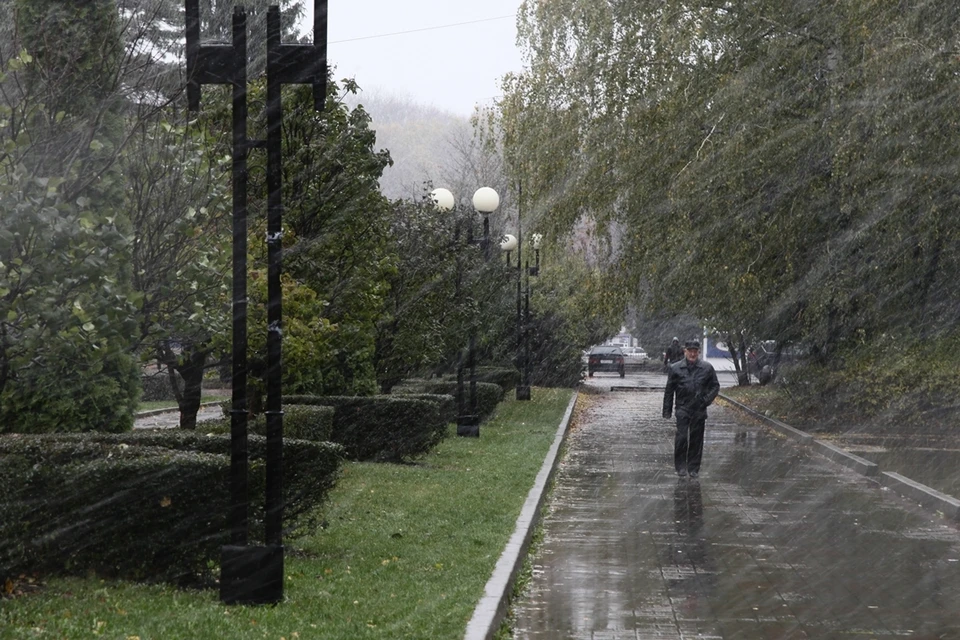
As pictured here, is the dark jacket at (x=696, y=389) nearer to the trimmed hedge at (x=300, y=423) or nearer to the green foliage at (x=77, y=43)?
the trimmed hedge at (x=300, y=423)

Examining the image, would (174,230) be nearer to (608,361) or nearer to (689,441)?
(689,441)

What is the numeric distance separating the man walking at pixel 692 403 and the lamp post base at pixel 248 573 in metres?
9.86

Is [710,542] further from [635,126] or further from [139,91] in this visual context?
[635,126]

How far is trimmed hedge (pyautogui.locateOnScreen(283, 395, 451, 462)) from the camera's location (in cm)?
1778

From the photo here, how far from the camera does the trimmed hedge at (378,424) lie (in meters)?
17.8

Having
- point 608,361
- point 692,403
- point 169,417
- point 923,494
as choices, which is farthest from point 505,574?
point 608,361

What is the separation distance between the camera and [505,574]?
29.9ft

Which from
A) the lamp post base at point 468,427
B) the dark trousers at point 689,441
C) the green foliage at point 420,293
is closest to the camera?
the dark trousers at point 689,441

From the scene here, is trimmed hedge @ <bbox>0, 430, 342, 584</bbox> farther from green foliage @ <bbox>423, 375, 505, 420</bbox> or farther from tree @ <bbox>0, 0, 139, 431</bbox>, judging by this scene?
green foliage @ <bbox>423, 375, 505, 420</bbox>

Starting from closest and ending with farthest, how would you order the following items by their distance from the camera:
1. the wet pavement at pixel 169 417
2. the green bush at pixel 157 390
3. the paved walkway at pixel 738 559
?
the paved walkway at pixel 738 559 → the wet pavement at pixel 169 417 → the green bush at pixel 157 390

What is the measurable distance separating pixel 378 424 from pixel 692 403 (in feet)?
14.1

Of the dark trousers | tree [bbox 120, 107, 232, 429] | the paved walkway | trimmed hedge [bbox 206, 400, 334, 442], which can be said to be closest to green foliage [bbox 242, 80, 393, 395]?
trimmed hedge [bbox 206, 400, 334, 442]

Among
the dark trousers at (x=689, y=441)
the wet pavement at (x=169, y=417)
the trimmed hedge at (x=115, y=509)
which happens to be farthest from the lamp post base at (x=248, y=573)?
the wet pavement at (x=169, y=417)

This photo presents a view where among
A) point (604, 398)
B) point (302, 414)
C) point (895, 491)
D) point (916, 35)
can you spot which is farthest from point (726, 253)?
point (604, 398)
